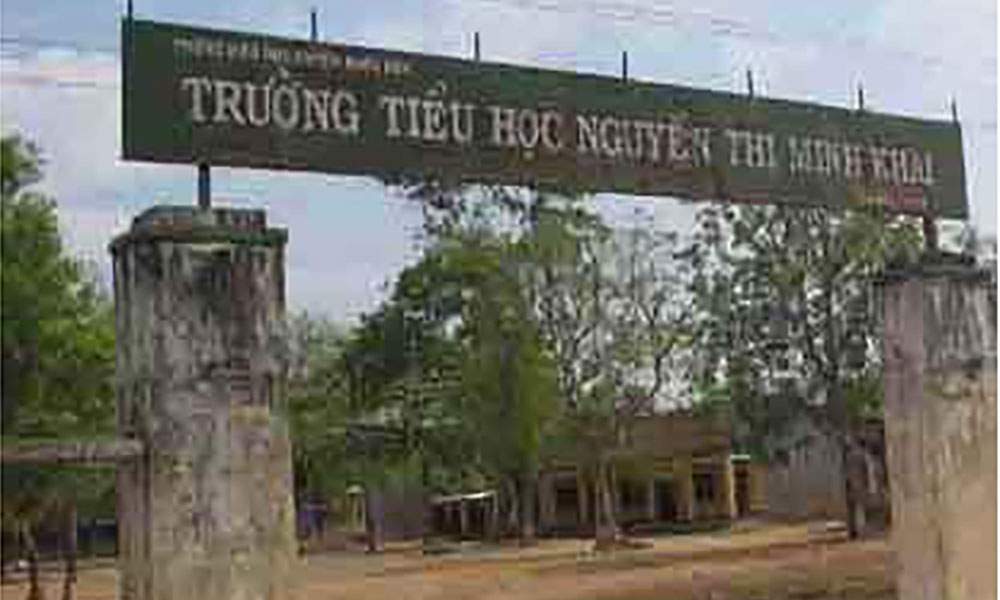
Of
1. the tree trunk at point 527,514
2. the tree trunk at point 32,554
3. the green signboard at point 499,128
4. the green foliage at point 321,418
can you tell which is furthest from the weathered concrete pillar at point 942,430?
the tree trunk at point 527,514

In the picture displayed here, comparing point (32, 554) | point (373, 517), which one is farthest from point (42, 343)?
point (373, 517)

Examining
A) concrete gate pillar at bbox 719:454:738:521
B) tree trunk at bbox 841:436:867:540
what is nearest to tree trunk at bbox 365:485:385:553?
concrete gate pillar at bbox 719:454:738:521

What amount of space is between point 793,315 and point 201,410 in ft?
90.3

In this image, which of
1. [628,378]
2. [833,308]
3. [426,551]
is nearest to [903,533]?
[833,308]

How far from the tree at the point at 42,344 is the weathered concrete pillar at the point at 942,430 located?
5091mm

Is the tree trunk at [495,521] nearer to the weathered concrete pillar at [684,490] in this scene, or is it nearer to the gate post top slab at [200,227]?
the weathered concrete pillar at [684,490]

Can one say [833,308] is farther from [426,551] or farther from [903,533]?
[903,533]

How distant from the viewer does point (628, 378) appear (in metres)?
40.7

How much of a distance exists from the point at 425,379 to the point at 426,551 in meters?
5.43

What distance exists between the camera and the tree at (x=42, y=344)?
10234 millimetres

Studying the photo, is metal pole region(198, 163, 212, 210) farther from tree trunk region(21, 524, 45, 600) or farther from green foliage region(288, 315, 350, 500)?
green foliage region(288, 315, 350, 500)

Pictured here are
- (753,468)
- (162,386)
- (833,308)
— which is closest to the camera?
(162,386)

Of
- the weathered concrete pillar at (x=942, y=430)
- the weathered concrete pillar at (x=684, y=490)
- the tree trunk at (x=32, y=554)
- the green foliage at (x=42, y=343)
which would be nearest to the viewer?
the green foliage at (x=42, y=343)

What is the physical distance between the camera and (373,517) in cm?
4875
